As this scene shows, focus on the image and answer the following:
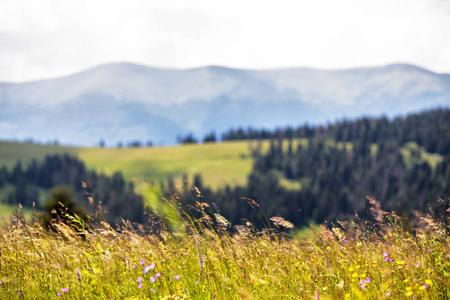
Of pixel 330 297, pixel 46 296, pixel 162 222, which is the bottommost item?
pixel 46 296

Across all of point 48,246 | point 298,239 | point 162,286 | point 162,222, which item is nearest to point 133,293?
point 162,286

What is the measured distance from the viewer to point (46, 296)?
14.8ft

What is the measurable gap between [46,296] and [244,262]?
2.24 metres

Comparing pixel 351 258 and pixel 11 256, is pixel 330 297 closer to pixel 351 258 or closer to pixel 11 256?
pixel 351 258

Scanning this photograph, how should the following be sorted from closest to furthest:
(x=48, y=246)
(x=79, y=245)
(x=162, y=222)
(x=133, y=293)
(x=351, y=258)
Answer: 1. (x=133, y=293)
2. (x=351, y=258)
3. (x=162, y=222)
4. (x=48, y=246)
5. (x=79, y=245)

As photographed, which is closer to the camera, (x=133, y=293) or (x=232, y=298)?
(x=232, y=298)

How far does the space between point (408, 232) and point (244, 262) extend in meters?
2.14

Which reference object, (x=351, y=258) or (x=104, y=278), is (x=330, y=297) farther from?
(x=104, y=278)

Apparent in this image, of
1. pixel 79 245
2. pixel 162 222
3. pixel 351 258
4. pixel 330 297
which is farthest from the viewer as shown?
pixel 79 245

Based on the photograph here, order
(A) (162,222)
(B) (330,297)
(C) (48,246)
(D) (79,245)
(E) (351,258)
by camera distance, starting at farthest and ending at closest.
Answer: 1. (D) (79,245)
2. (C) (48,246)
3. (A) (162,222)
4. (E) (351,258)
5. (B) (330,297)

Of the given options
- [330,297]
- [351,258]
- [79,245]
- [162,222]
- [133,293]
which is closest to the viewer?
[330,297]

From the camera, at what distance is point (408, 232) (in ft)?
16.4

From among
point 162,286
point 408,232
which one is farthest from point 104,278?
point 408,232

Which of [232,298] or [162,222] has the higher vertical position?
[162,222]
